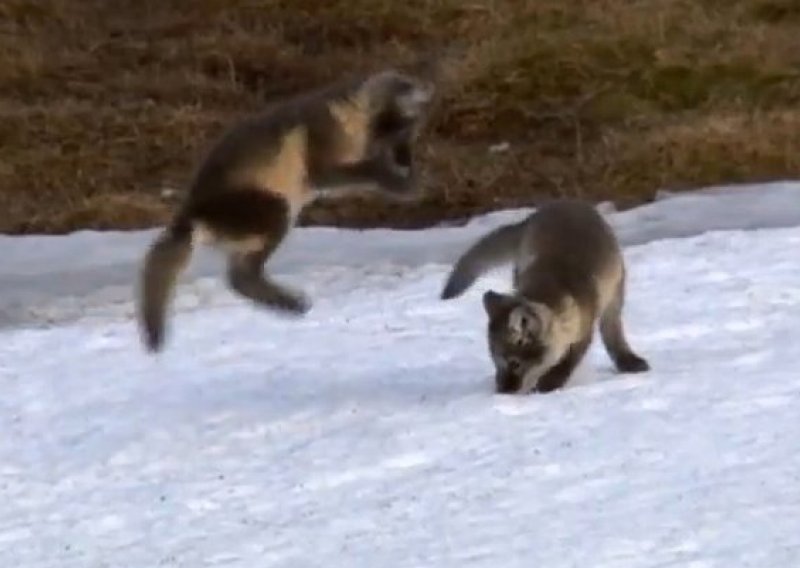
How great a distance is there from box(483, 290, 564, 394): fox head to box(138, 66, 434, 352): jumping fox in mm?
663

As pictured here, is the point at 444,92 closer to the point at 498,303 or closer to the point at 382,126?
the point at 382,126

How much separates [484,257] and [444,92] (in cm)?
1006

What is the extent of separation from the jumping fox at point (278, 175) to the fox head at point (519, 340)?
663 millimetres

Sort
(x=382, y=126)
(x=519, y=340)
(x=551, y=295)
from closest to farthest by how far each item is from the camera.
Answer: (x=519, y=340)
(x=551, y=295)
(x=382, y=126)

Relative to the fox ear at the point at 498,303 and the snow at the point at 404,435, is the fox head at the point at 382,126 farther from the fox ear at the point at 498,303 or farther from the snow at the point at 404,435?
the snow at the point at 404,435

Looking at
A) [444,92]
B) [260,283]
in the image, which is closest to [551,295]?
[260,283]

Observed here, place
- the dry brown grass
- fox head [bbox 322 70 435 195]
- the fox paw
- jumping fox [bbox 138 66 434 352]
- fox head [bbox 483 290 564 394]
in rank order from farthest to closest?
the dry brown grass < the fox paw < fox head [bbox 322 70 435 195] < jumping fox [bbox 138 66 434 352] < fox head [bbox 483 290 564 394]

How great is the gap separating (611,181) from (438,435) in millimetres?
8248

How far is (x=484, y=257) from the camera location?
8.50 meters

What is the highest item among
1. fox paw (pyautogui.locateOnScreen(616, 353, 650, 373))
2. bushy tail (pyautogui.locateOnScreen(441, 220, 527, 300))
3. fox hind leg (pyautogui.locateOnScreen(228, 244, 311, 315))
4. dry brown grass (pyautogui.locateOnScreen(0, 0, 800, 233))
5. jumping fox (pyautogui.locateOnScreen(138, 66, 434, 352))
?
jumping fox (pyautogui.locateOnScreen(138, 66, 434, 352))

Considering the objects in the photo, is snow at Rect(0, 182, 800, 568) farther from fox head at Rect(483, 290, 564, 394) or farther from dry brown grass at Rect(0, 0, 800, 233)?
dry brown grass at Rect(0, 0, 800, 233)

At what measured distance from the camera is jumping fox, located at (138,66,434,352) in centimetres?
781

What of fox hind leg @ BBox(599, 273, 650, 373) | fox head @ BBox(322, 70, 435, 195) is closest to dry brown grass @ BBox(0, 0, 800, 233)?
fox hind leg @ BBox(599, 273, 650, 373)

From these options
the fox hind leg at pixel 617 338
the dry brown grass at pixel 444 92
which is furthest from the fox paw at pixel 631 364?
the dry brown grass at pixel 444 92
